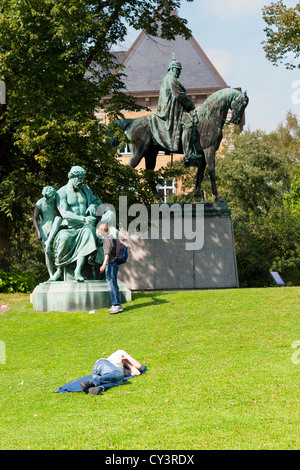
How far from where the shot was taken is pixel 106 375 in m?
7.48

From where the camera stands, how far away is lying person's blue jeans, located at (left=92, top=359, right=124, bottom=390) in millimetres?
7461

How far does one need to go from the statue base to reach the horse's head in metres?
6.45

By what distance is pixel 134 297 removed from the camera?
1435cm

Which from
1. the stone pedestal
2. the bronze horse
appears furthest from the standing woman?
the bronze horse

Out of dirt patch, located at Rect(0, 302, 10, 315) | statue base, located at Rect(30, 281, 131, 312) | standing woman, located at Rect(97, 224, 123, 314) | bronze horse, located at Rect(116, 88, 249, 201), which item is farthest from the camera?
bronze horse, located at Rect(116, 88, 249, 201)

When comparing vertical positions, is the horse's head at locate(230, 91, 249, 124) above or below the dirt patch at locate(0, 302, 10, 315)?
above

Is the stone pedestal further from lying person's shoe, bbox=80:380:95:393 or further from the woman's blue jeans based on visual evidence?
lying person's shoe, bbox=80:380:95:393

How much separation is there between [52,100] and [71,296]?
778 centimetres

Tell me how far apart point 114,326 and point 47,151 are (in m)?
8.76

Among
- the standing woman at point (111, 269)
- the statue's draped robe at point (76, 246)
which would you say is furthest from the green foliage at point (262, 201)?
the standing woman at point (111, 269)

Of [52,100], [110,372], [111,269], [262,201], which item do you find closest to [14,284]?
[52,100]

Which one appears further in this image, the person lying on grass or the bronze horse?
the bronze horse
